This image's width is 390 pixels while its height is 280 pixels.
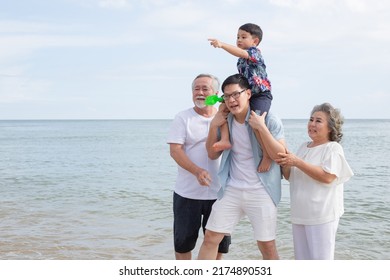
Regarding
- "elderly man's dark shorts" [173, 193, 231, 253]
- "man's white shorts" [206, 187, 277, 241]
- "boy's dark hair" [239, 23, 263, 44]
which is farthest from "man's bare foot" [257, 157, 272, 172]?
"boy's dark hair" [239, 23, 263, 44]

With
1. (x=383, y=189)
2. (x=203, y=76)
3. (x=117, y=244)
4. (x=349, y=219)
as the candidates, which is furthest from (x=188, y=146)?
(x=383, y=189)

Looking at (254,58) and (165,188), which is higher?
(254,58)

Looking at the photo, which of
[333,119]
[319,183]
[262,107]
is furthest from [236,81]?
[319,183]

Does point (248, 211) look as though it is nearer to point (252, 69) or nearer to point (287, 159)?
point (287, 159)

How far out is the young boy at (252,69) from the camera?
12.8 feet

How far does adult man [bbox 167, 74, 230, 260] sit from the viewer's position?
423 centimetres

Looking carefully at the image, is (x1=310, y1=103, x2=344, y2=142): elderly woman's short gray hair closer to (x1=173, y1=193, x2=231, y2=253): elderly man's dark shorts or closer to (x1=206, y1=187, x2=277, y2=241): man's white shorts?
(x1=206, y1=187, x2=277, y2=241): man's white shorts

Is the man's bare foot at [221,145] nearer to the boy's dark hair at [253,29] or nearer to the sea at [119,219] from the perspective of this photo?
the boy's dark hair at [253,29]

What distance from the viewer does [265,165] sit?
3801 mm

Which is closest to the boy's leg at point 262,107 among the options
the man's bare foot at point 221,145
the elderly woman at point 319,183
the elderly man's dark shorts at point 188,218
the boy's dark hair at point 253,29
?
the elderly woman at point 319,183

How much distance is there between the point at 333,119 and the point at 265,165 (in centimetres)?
63

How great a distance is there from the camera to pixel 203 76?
13.9 ft
